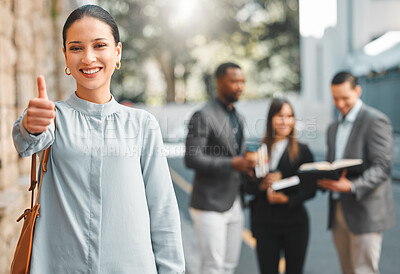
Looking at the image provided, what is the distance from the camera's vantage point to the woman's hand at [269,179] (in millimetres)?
3543

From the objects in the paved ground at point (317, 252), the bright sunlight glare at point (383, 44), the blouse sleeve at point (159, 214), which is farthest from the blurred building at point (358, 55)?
the blouse sleeve at point (159, 214)

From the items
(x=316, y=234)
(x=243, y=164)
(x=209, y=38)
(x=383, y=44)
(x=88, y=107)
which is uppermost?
(x=209, y=38)

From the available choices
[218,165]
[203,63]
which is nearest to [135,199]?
[218,165]

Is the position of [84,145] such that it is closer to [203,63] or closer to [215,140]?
[215,140]

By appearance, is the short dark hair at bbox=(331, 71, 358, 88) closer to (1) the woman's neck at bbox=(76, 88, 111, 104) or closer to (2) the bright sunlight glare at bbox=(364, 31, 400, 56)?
(1) the woman's neck at bbox=(76, 88, 111, 104)

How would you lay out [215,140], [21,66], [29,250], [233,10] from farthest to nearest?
[233,10] → [21,66] → [215,140] → [29,250]

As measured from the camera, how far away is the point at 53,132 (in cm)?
160

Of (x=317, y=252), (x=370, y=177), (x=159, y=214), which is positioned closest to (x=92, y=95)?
(x=159, y=214)

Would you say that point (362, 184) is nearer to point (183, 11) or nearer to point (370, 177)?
point (370, 177)

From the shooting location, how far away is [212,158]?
375 cm

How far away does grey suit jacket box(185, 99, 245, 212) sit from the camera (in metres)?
3.74

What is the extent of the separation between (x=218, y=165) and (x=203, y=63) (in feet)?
84.9

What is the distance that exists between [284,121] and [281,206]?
0.70 meters

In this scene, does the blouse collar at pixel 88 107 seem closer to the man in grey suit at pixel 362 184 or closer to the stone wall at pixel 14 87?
the stone wall at pixel 14 87
